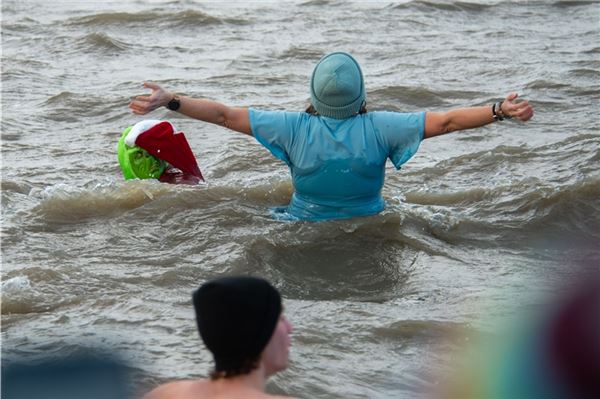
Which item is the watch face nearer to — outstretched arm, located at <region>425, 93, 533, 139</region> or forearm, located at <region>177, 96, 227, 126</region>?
forearm, located at <region>177, 96, 227, 126</region>

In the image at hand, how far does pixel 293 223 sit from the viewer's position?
24.7 ft

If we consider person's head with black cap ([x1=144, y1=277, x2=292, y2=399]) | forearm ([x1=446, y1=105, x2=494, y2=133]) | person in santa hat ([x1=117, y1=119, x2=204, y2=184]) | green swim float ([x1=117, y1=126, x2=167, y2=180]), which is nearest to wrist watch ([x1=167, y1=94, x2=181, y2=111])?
person in santa hat ([x1=117, y1=119, x2=204, y2=184])

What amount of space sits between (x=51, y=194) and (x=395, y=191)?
2.53m

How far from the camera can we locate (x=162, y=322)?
5.93 metres

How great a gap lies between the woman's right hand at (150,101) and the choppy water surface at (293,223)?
0.97 metres

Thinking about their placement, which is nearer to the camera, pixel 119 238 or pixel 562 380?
pixel 562 380

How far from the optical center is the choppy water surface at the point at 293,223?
19.1ft

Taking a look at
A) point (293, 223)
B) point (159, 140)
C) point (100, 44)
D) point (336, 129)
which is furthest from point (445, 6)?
point (336, 129)

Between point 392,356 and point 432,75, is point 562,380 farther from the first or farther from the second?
point 432,75

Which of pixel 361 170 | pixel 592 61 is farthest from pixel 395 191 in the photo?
pixel 592 61

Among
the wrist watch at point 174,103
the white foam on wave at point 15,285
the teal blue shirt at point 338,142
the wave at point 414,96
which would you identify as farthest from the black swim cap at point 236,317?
the wave at point 414,96

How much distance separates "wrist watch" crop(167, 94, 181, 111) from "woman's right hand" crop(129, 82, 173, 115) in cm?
4

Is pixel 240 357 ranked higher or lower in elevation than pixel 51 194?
higher

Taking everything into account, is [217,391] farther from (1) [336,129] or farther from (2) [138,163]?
(2) [138,163]
